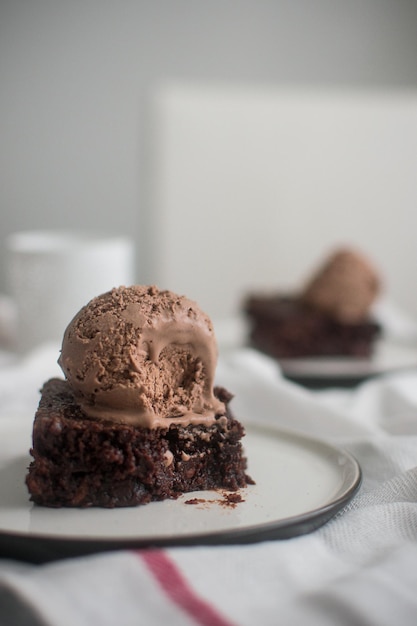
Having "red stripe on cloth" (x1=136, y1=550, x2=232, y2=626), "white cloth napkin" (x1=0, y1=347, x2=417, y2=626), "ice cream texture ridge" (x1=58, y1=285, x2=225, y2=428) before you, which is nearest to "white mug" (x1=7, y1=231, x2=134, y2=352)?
"ice cream texture ridge" (x1=58, y1=285, x2=225, y2=428)

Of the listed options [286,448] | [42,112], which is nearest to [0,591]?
[286,448]

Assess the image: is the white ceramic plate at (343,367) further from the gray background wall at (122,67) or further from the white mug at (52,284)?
the gray background wall at (122,67)

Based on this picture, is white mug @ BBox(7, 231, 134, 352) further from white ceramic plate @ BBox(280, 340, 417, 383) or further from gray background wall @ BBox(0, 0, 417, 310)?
gray background wall @ BBox(0, 0, 417, 310)

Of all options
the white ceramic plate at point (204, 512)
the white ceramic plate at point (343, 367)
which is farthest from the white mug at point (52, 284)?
the white ceramic plate at point (204, 512)

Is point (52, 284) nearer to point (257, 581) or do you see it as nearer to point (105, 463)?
point (105, 463)

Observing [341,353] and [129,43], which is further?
[129,43]

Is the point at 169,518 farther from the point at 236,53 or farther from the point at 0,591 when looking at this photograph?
the point at 236,53
